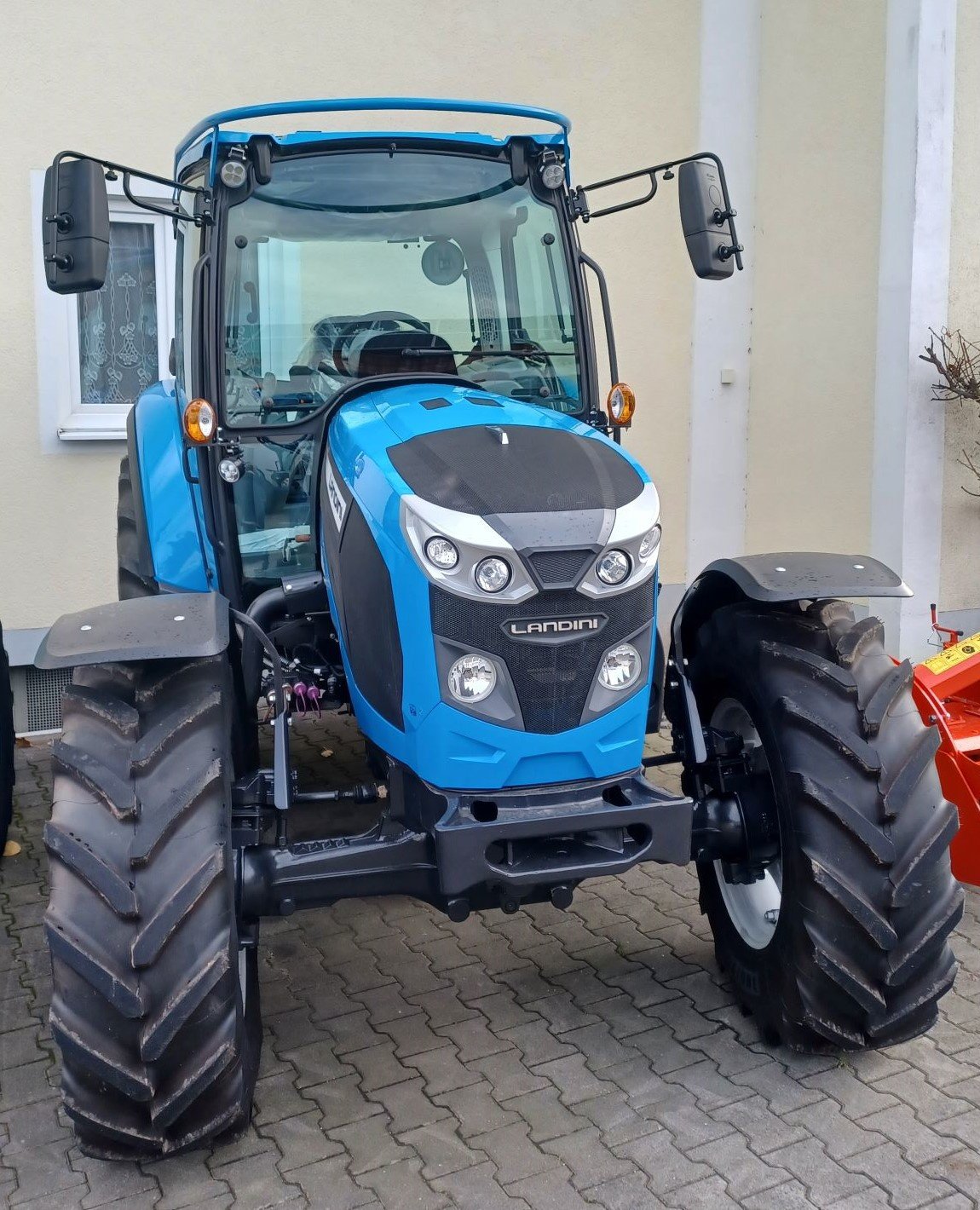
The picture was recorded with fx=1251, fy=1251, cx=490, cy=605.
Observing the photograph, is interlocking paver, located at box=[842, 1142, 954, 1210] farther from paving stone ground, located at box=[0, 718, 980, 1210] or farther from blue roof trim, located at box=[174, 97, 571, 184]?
blue roof trim, located at box=[174, 97, 571, 184]

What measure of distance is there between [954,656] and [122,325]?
4.10 metres

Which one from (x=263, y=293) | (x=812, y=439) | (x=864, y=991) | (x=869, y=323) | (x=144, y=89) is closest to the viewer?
(x=864, y=991)

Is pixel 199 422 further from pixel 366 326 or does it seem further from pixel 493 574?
pixel 493 574

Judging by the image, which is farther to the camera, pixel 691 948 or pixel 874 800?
pixel 691 948

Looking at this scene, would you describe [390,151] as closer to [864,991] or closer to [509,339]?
[509,339]

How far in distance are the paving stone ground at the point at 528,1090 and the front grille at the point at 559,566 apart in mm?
1251

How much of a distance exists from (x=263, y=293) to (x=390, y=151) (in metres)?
0.56

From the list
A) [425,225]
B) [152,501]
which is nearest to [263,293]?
[425,225]

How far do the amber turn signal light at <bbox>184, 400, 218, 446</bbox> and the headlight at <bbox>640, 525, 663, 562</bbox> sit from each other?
4.31 ft

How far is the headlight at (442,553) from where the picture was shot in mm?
2689

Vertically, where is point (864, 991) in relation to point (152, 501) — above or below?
below

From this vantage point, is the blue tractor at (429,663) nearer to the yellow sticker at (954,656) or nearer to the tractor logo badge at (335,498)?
the tractor logo badge at (335,498)

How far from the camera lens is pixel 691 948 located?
375 cm

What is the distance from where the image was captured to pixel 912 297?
6.10 metres
